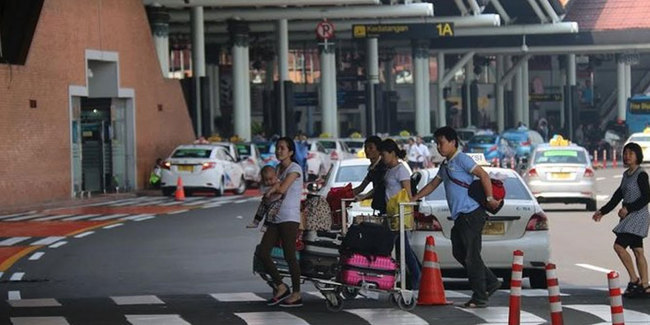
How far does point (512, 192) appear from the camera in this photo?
18750mm

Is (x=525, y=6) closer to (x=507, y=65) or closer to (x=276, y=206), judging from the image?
(x=507, y=65)

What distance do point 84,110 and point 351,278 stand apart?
31826 millimetres

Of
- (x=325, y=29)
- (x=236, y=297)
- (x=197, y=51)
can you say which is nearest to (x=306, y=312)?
(x=236, y=297)

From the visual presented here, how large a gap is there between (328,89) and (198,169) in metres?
22.6

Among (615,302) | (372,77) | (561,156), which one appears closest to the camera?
(615,302)

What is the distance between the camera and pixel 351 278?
15.4 metres

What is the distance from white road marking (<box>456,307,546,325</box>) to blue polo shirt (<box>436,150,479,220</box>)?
0.89m

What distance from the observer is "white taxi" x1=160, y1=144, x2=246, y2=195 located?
43.7 meters

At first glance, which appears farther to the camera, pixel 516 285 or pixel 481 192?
pixel 481 192

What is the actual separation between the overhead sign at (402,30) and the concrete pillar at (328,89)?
224cm

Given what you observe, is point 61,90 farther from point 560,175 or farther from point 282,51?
point 282,51

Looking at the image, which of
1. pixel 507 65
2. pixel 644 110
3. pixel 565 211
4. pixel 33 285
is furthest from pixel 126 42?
pixel 507 65

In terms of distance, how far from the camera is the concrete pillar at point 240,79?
197 ft

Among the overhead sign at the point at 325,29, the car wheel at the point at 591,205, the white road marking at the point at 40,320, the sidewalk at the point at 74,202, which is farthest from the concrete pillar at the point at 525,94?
the white road marking at the point at 40,320
